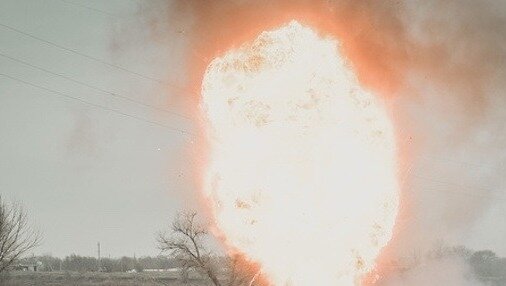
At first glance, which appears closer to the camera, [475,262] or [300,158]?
[300,158]

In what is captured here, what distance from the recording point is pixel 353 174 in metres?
20.1

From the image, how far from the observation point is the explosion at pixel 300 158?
64.6 ft

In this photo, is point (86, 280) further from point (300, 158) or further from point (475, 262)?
point (300, 158)

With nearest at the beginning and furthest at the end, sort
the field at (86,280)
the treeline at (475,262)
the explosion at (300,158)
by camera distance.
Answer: the explosion at (300,158) < the treeline at (475,262) < the field at (86,280)

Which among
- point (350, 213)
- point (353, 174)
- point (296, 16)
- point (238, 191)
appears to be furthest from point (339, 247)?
point (296, 16)

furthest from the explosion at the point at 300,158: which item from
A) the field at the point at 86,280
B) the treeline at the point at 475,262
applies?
the field at the point at 86,280

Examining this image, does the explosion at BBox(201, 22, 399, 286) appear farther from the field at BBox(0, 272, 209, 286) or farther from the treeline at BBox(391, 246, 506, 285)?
the field at BBox(0, 272, 209, 286)

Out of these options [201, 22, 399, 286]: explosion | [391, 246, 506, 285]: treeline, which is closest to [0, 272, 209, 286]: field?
[391, 246, 506, 285]: treeline

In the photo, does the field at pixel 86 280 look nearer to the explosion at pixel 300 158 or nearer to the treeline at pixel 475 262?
the treeline at pixel 475 262

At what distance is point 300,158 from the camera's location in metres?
19.8

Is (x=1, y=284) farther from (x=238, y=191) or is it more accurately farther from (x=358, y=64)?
(x=358, y=64)

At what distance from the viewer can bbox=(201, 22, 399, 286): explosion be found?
775 inches

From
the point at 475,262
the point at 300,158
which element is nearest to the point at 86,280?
the point at 475,262

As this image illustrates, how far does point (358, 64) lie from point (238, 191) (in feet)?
19.6
